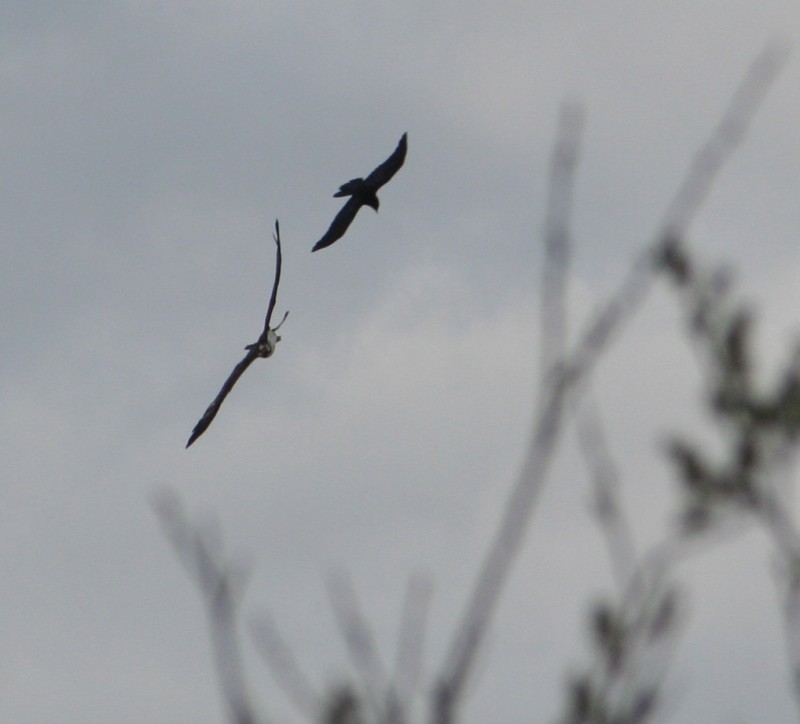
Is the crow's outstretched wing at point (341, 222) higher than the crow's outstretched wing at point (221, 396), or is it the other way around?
the crow's outstretched wing at point (341, 222)

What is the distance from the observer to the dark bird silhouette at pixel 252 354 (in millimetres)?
3383

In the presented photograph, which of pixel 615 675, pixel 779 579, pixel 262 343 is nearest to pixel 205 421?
pixel 262 343

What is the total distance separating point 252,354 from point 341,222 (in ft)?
1.49

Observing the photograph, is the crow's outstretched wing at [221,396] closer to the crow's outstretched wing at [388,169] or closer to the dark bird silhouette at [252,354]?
the dark bird silhouette at [252,354]

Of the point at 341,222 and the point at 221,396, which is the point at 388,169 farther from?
the point at 221,396

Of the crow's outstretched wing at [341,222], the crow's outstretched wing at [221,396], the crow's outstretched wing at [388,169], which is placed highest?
the crow's outstretched wing at [388,169]

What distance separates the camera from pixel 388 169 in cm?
390

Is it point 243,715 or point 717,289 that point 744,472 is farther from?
point 243,715

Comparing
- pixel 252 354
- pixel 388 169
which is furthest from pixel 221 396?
pixel 388 169

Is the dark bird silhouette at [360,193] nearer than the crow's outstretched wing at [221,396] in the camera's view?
No

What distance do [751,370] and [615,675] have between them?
6.04 m

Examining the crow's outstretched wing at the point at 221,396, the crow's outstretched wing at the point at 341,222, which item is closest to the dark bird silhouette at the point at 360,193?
the crow's outstretched wing at the point at 341,222

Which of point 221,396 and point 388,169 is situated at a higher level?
point 388,169

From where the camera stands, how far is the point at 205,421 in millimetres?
3562
